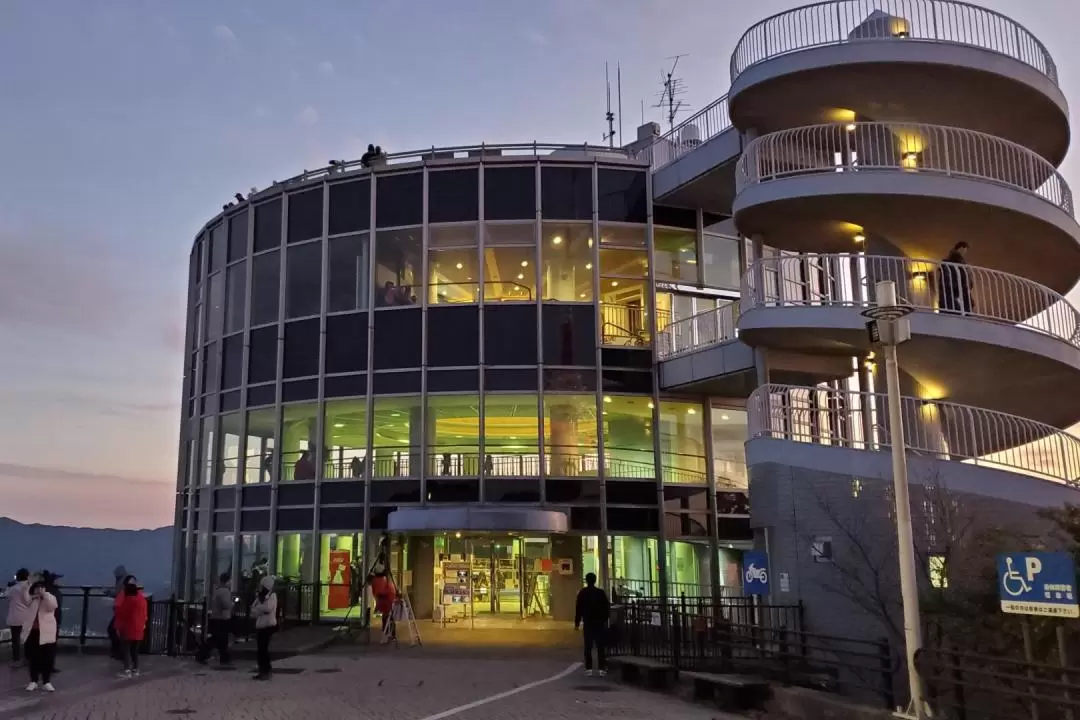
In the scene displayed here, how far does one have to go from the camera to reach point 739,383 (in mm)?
23484

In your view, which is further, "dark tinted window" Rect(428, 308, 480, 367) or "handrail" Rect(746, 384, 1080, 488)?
"dark tinted window" Rect(428, 308, 480, 367)

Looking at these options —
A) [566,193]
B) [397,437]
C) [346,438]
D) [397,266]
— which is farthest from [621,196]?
[346,438]

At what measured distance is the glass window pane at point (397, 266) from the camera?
82.5ft

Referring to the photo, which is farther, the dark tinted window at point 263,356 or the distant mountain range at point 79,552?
the distant mountain range at point 79,552

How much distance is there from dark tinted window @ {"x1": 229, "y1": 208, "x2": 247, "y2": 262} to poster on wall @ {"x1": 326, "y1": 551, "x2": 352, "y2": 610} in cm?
978

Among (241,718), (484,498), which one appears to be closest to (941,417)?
(484,498)

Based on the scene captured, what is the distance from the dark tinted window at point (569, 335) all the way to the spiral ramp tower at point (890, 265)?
3.22m

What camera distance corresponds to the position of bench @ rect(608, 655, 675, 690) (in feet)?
47.2

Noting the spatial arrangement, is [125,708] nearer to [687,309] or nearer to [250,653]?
[250,653]

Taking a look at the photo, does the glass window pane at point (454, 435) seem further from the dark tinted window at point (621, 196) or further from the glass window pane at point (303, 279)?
the dark tinted window at point (621, 196)

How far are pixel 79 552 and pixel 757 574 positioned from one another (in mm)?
202592

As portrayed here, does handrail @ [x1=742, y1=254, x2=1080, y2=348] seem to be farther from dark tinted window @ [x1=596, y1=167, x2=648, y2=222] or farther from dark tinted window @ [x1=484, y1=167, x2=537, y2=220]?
dark tinted window @ [x1=484, y1=167, x2=537, y2=220]

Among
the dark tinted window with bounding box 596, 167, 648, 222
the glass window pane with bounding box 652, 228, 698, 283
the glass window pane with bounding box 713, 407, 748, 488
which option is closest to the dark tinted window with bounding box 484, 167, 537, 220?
the dark tinted window with bounding box 596, 167, 648, 222

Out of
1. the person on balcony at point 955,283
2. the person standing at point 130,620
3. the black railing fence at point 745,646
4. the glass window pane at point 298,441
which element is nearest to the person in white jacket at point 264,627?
the person standing at point 130,620
